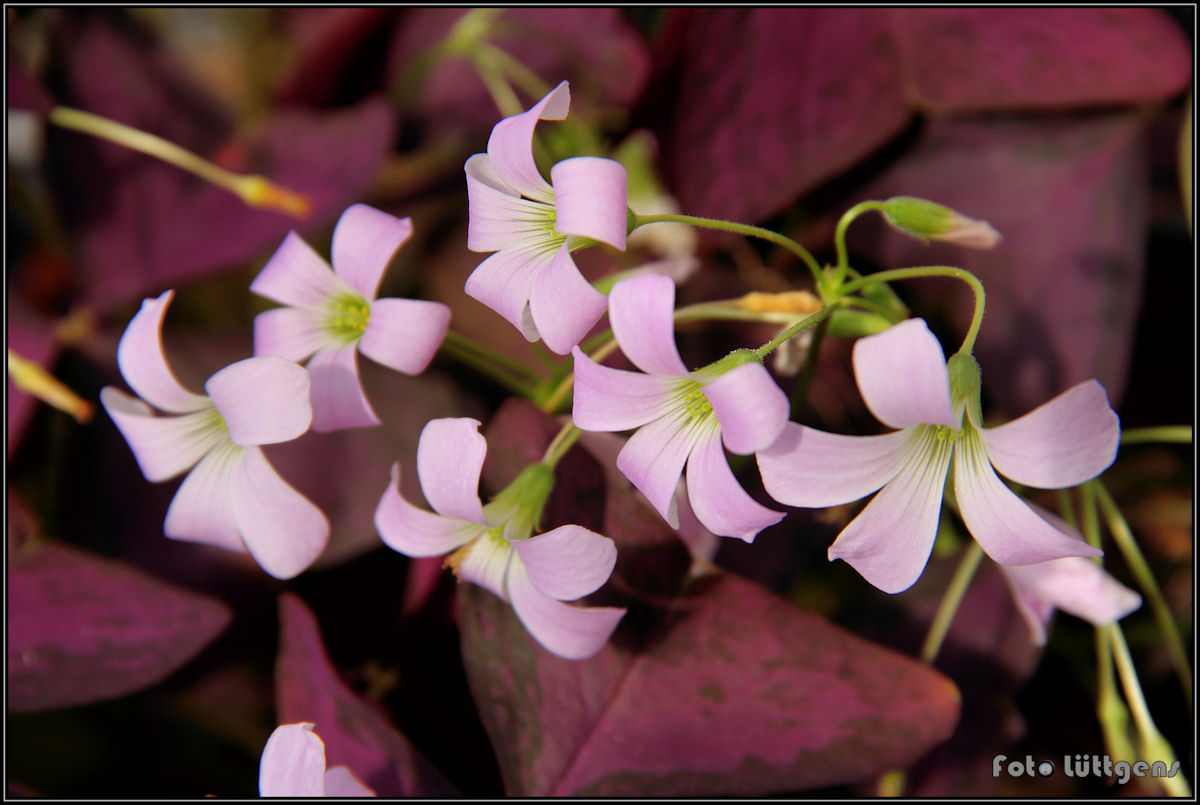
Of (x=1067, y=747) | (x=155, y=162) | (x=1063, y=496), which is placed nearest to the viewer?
(x=1063, y=496)

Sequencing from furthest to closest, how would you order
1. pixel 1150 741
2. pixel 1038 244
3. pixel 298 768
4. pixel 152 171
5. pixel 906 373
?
pixel 152 171
pixel 1038 244
pixel 1150 741
pixel 298 768
pixel 906 373

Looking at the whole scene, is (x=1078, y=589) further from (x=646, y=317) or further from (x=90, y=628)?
(x=90, y=628)

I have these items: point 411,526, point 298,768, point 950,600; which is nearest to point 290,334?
point 411,526

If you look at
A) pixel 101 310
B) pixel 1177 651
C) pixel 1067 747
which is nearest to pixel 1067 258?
pixel 1177 651

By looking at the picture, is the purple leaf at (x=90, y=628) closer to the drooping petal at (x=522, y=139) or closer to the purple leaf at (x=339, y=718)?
the purple leaf at (x=339, y=718)

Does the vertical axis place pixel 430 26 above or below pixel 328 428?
above

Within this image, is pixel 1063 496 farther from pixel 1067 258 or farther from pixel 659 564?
pixel 659 564
